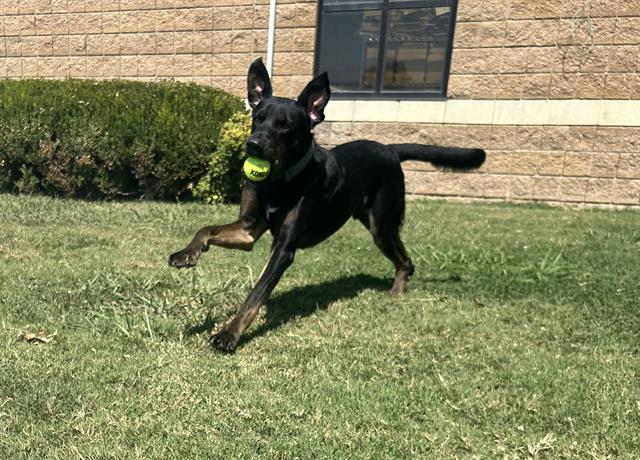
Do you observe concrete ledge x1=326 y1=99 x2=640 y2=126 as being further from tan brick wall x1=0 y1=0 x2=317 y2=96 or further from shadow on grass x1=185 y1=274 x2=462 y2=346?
shadow on grass x1=185 y1=274 x2=462 y2=346

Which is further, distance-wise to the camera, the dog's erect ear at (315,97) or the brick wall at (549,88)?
the brick wall at (549,88)

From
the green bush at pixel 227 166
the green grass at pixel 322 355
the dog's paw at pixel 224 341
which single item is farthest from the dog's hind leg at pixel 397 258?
the green bush at pixel 227 166

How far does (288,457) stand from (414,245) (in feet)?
12.9

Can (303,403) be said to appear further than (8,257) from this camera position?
No

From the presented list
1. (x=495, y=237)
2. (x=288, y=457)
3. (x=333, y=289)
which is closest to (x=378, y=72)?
(x=495, y=237)

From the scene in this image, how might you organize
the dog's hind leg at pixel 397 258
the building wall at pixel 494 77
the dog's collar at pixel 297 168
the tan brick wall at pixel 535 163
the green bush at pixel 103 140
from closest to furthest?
the dog's collar at pixel 297 168
the dog's hind leg at pixel 397 258
the green bush at pixel 103 140
the building wall at pixel 494 77
the tan brick wall at pixel 535 163

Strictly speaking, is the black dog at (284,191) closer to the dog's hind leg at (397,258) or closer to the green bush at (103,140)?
the dog's hind leg at (397,258)

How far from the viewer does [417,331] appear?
3529mm

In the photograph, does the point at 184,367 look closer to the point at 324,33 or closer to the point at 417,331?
the point at 417,331

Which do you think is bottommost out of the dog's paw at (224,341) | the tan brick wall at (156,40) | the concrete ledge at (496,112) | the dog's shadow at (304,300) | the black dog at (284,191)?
the dog's shadow at (304,300)

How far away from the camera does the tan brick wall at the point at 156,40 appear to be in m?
9.45

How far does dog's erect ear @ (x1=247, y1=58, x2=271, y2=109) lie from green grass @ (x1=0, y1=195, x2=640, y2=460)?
1425 mm

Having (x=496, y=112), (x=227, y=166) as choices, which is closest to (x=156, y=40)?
(x=227, y=166)

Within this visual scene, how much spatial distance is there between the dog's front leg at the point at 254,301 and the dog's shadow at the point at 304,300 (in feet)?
0.53
